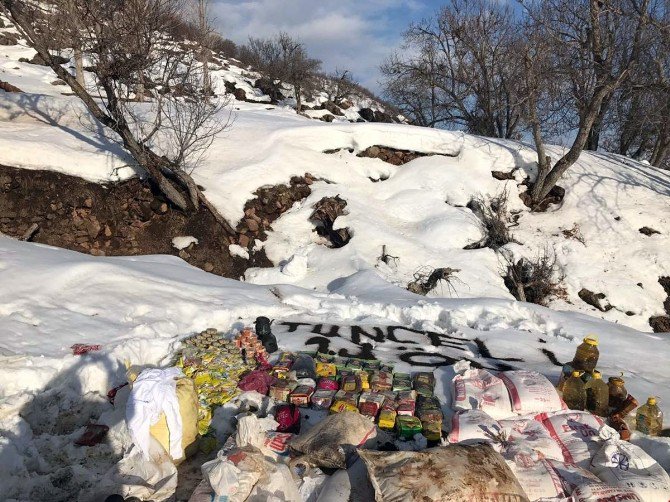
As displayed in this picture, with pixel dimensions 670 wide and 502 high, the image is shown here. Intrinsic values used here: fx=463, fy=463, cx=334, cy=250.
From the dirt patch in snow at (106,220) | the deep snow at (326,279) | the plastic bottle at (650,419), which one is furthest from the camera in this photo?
the dirt patch in snow at (106,220)

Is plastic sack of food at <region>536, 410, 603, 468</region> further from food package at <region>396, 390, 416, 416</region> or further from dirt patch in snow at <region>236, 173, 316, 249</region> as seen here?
dirt patch in snow at <region>236, 173, 316, 249</region>

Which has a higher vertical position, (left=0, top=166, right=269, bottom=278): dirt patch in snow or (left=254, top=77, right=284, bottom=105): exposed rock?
(left=254, top=77, right=284, bottom=105): exposed rock

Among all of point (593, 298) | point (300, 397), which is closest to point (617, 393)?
point (300, 397)

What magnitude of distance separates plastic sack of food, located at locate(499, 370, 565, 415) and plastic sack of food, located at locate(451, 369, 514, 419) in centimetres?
6

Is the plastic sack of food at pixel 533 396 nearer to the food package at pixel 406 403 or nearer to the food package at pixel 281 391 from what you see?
the food package at pixel 406 403

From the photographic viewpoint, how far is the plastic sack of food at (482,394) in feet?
11.4

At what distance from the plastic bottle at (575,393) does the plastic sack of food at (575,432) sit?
0.20 metres

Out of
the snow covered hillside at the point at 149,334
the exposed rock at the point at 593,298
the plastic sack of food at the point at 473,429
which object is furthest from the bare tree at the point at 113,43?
the exposed rock at the point at 593,298

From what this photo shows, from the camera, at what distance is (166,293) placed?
208 inches

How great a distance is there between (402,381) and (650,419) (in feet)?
5.92

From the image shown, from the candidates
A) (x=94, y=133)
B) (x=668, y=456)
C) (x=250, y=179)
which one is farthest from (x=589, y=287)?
(x=94, y=133)

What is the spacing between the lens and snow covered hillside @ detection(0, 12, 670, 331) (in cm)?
802

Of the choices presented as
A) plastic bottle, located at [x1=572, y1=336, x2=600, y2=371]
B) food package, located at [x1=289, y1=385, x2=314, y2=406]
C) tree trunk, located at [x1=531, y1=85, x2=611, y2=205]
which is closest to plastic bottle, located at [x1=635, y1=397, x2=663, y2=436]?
plastic bottle, located at [x1=572, y1=336, x2=600, y2=371]

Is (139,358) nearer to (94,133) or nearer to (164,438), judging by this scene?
(164,438)
